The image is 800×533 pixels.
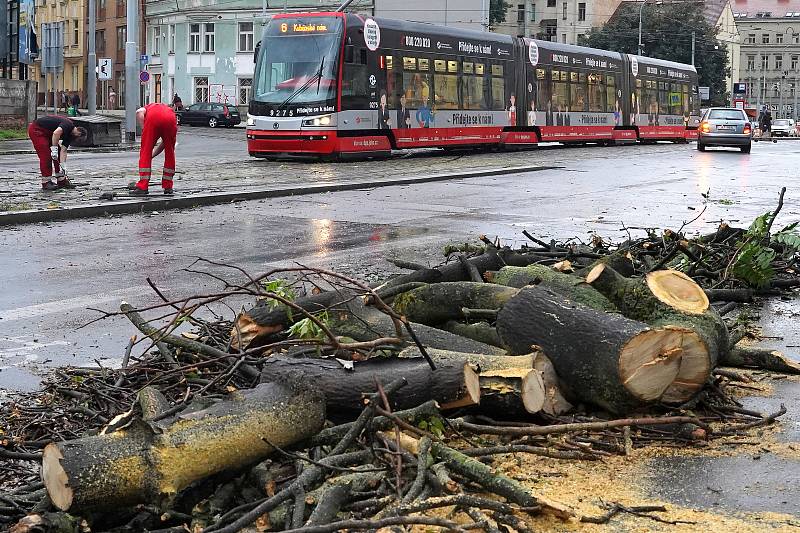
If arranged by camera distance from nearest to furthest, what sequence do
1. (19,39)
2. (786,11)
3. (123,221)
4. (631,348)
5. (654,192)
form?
1. (631,348)
2. (123,221)
3. (654,192)
4. (19,39)
5. (786,11)

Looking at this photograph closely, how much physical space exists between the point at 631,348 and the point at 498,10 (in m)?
96.5

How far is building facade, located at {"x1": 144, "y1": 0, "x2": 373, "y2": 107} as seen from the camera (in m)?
74.7

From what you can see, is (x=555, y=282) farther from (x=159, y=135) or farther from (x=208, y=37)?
(x=208, y=37)

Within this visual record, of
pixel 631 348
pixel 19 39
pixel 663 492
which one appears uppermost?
pixel 19 39

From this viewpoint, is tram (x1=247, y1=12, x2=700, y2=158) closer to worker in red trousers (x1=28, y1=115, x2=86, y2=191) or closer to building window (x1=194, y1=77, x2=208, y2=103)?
worker in red trousers (x1=28, y1=115, x2=86, y2=191)

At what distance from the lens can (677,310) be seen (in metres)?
5.73

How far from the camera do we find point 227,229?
13531 millimetres

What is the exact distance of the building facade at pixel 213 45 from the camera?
245ft

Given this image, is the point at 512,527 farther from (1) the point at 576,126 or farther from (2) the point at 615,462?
(1) the point at 576,126

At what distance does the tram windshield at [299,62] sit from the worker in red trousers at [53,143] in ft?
32.2

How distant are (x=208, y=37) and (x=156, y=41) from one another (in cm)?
663

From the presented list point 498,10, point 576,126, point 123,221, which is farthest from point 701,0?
point 123,221

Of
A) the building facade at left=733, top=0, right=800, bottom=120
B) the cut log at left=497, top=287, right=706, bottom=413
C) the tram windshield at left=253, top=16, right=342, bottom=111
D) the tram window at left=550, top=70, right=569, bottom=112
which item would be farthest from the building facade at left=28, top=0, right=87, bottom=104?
the building facade at left=733, top=0, right=800, bottom=120

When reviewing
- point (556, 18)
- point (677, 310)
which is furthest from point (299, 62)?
point (556, 18)
